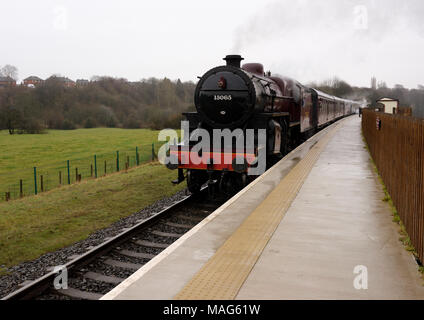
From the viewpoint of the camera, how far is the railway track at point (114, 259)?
5.36 meters

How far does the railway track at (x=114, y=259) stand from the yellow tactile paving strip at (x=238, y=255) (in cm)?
179

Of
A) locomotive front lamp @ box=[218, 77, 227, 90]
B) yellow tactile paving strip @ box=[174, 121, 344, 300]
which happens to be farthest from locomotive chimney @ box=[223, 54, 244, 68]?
yellow tactile paving strip @ box=[174, 121, 344, 300]

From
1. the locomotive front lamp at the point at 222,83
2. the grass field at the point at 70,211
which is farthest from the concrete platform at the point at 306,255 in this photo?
the grass field at the point at 70,211

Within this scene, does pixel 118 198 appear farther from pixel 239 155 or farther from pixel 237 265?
pixel 237 265

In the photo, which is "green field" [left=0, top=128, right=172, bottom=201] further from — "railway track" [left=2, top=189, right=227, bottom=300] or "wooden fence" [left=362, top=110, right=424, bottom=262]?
"wooden fence" [left=362, top=110, right=424, bottom=262]

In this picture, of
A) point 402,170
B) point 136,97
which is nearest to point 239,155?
point 402,170

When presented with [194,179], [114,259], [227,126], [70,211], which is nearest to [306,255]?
[114,259]

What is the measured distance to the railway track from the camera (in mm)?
5363

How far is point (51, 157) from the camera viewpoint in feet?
111

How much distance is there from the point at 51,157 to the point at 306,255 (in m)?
32.7

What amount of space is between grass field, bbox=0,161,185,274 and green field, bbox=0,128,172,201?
3705mm

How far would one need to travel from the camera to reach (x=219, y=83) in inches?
399
